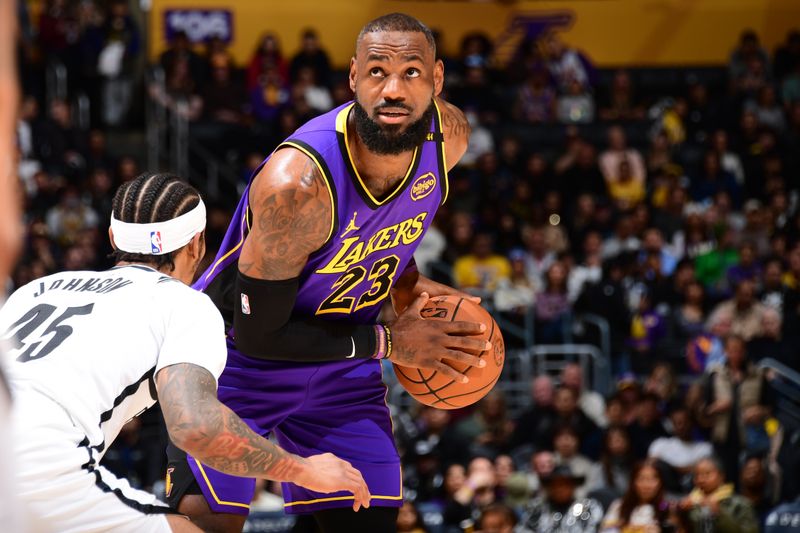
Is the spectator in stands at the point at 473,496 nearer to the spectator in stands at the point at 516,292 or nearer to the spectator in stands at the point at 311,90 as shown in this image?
the spectator in stands at the point at 516,292

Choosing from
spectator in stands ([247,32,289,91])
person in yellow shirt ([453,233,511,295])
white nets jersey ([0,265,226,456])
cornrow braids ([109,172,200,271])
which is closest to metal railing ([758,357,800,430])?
person in yellow shirt ([453,233,511,295])

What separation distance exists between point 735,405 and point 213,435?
818cm

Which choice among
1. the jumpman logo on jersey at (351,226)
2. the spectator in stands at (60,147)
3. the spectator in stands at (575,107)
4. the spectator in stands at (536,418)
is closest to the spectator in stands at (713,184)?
the spectator in stands at (575,107)

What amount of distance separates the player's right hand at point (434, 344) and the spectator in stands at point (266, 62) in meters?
10.9

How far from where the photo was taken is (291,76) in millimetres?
15750

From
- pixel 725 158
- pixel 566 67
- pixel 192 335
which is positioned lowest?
pixel 725 158

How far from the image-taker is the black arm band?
→ 460 centimetres

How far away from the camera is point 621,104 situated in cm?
1658

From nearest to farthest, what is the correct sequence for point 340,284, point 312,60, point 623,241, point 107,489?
point 107,489 < point 340,284 < point 623,241 < point 312,60

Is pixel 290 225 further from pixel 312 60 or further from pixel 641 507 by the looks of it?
pixel 312 60

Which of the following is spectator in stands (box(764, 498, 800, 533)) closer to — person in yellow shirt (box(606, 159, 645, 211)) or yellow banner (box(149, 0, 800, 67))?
person in yellow shirt (box(606, 159, 645, 211))

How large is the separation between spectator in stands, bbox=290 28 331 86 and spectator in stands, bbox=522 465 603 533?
749 centimetres

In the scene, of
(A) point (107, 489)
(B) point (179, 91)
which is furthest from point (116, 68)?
(A) point (107, 489)

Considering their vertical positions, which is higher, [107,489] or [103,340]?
[103,340]
